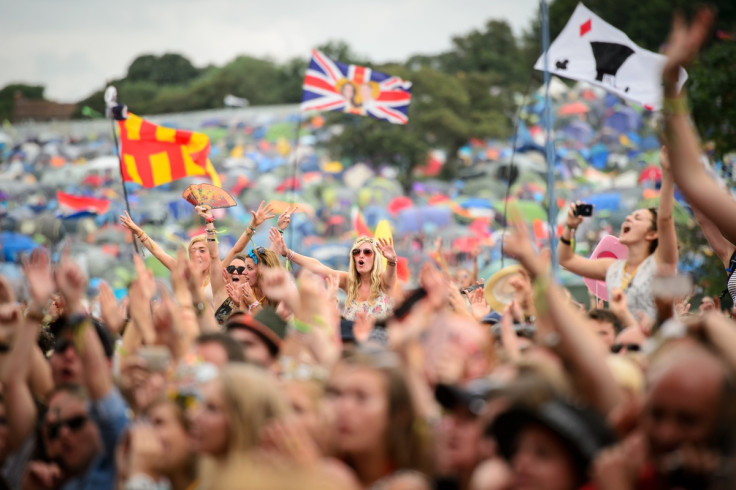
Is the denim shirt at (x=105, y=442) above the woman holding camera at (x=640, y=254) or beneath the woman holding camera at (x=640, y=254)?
beneath

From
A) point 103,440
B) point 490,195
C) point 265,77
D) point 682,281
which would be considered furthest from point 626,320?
point 265,77

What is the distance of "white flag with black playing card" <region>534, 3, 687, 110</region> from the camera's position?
32.3 ft

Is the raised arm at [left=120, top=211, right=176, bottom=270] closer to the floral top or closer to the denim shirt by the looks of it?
the floral top

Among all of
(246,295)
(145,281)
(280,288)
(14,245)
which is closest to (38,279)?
(145,281)

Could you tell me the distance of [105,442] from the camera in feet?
13.8

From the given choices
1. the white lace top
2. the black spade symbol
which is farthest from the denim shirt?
the black spade symbol

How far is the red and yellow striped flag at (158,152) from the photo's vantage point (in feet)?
34.5

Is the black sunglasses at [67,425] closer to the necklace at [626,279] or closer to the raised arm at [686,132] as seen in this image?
the raised arm at [686,132]

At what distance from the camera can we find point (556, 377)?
10.8 ft

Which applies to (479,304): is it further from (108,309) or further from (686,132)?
(686,132)

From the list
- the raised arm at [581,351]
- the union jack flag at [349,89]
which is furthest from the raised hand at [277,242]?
the union jack flag at [349,89]

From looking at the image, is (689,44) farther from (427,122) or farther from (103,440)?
(427,122)

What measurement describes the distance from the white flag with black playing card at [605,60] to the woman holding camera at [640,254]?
400cm

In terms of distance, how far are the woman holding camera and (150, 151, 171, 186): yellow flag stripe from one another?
5.56 metres
